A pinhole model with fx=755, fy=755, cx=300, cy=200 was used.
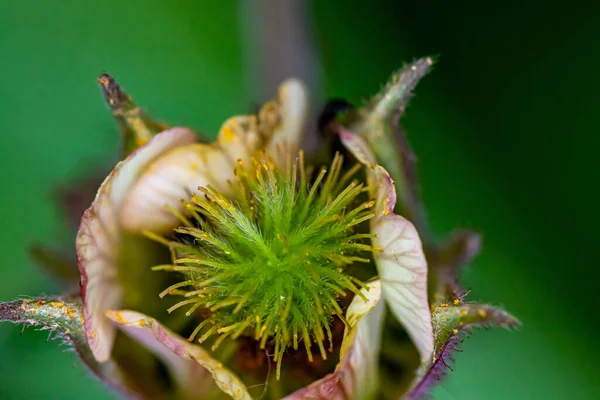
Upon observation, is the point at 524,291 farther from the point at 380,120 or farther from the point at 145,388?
the point at 145,388

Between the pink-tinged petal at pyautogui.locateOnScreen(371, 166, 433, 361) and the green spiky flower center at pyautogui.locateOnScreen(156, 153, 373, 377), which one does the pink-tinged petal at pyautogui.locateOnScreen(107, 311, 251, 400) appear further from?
the pink-tinged petal at pyautogui.locateOnScreen(371, 166, 433, 361)

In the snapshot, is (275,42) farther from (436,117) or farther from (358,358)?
(358,358)

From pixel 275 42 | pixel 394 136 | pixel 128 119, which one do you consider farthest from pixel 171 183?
pixel 275 42

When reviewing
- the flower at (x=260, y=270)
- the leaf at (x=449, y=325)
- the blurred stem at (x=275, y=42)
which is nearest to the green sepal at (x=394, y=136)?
the flower at (x=260, y=270)

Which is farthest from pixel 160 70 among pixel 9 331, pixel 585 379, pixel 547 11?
pixel 585 379

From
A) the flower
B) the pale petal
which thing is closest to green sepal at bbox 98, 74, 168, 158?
the flower

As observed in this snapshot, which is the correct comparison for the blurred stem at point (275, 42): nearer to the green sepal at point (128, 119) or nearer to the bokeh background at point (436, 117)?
the bokeh background at point (436, 117)
